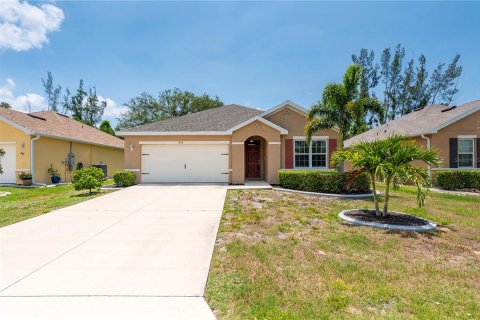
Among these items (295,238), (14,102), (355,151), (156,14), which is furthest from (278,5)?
(14,102)

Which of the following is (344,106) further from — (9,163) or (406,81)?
(406,81)

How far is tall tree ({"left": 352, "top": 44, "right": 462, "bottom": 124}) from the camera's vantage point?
3322 cm

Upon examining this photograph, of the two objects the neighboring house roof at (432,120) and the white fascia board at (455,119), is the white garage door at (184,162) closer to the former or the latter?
the neighboring house roof at (432,120)

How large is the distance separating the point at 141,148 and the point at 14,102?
3806 centimetres

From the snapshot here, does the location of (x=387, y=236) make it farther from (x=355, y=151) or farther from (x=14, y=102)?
(x=14, y=102)

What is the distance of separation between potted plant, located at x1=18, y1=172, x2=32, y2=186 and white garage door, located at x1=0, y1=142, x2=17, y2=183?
825 millimetres

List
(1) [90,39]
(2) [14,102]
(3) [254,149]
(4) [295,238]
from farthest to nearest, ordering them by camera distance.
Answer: (2) [14,102] < (3) [254,149] < (1) [90,39] < (4) [295,238]

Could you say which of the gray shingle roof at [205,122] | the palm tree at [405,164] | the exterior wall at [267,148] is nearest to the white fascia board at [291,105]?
the exterior wall at [267,148]

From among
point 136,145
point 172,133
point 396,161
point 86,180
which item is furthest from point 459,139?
point 86,180

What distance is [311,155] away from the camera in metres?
14.9

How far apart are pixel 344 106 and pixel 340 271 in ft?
32.8

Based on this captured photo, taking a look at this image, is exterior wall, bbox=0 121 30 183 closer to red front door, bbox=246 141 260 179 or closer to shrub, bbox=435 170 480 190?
red front door, bbox=246 141 260 179

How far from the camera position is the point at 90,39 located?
46.6 ft

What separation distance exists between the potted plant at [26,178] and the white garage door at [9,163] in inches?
32.5
